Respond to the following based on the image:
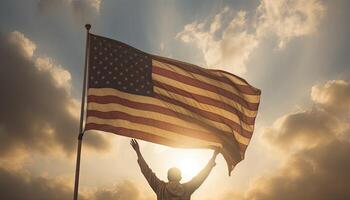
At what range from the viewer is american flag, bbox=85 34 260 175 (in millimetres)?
14773

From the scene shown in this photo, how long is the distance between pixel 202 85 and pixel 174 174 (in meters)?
4.94

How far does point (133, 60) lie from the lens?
1591cm

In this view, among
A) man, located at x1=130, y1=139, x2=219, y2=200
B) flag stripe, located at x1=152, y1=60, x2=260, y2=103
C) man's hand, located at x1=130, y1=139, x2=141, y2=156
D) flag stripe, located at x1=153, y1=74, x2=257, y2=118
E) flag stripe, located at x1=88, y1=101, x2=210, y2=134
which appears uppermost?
flag stripe, located at x1=152, y1=60, x2=260, y2=103

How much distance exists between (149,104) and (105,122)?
1.76 m

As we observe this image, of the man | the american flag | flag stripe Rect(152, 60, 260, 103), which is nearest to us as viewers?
the man

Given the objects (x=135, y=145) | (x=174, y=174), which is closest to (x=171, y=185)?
(x=174, y=174)

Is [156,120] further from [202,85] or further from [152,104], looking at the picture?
[202,85]

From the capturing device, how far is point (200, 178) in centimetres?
1330

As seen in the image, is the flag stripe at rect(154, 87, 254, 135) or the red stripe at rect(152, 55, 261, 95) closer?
the flag stripe at rect(154, 87, 254, 135)

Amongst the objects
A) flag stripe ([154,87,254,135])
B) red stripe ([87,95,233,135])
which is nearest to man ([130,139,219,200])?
red stripe ([87,95,233,135])

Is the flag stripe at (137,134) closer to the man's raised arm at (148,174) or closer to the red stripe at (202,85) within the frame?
the man's raised arm at (148,174)

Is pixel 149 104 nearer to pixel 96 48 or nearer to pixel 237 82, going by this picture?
pixel 96 48

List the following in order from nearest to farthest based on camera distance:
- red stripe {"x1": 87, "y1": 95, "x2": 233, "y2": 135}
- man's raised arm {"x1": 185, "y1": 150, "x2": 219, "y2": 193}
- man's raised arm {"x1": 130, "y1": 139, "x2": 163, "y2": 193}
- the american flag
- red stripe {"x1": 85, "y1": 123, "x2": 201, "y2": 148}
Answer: man's raised arm {"x1": 130, "y1": 139, "x2": 163, "y2": 193} < man's raised arm {"x1": 185, "y1": 150, "x2": 219, "y2": 193} < red stripe {"x1": 85, "y1": 123, "x2": 201, "y2": 148} < red stripe {"x1": 87, "y1": 95, "x2": 233, "y2": 135} < the american flag

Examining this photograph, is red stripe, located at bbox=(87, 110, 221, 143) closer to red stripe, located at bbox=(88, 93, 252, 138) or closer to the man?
red stripe, located at bbox=(88, 93, 252, 138)
